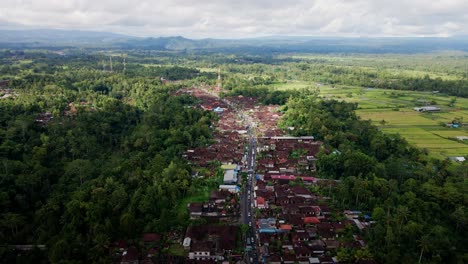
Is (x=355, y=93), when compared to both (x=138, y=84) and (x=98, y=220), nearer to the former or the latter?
(x=138, y=84)

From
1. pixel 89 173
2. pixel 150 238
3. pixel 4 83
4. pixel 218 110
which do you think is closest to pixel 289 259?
pixel 150 238

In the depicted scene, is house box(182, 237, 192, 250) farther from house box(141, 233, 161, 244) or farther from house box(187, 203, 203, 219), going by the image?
house box(187, 203, 203, 219)

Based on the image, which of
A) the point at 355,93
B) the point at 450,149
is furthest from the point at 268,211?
the point at 355,93

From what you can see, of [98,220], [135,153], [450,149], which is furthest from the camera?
[450,149]

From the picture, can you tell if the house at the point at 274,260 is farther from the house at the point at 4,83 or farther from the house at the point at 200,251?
the house at the point at 4,83

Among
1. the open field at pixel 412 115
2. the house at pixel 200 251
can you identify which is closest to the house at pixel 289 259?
the house at pixel 200 251

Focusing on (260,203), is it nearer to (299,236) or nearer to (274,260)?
(299,236)
